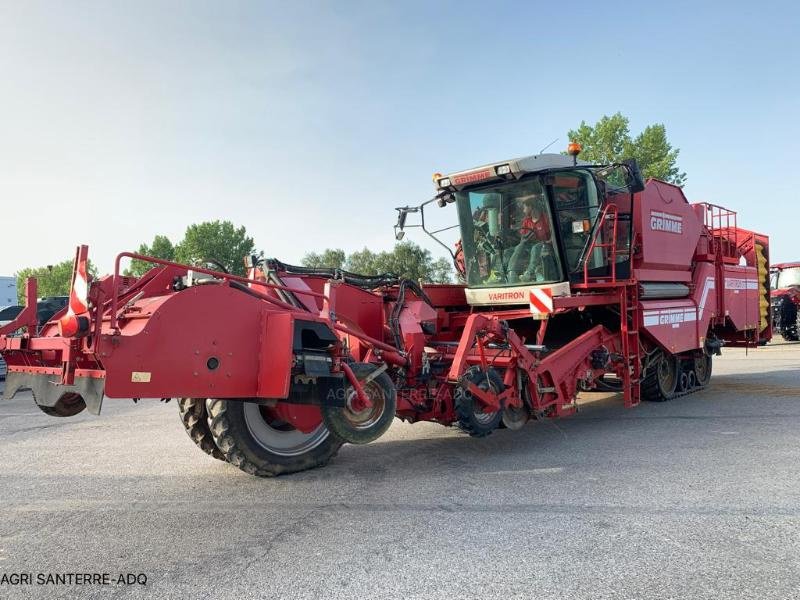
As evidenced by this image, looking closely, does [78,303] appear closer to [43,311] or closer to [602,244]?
A: [602,244]

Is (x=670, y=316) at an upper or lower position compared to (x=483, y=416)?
upper

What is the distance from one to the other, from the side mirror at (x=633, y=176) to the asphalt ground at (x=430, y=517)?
9.09 ft

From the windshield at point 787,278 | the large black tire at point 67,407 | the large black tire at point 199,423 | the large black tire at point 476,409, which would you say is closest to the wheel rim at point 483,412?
the large black tire at point 476,409

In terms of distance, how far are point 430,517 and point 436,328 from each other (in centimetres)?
317

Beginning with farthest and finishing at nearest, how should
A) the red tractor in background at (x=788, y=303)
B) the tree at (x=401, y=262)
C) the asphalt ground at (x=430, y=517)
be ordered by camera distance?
the tree at (x=401, y=262)
the red tractor in background at (x=788, y=303)
the asphalt ground at (x=430, y=517)

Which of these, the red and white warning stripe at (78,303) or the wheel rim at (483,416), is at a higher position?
the red and white warning stripe at (78,303)

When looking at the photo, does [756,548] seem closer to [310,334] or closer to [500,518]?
[500,518]

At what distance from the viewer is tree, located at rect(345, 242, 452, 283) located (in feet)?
107

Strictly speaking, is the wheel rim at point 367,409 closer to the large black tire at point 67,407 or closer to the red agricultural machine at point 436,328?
the red agricultural machine at point 436,328

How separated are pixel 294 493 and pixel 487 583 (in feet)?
6.56

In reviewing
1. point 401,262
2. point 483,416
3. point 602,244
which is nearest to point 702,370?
point 602,244

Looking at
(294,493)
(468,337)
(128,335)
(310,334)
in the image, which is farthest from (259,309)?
(468,337)

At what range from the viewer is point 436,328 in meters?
6.96

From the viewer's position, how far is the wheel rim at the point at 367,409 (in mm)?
4629
